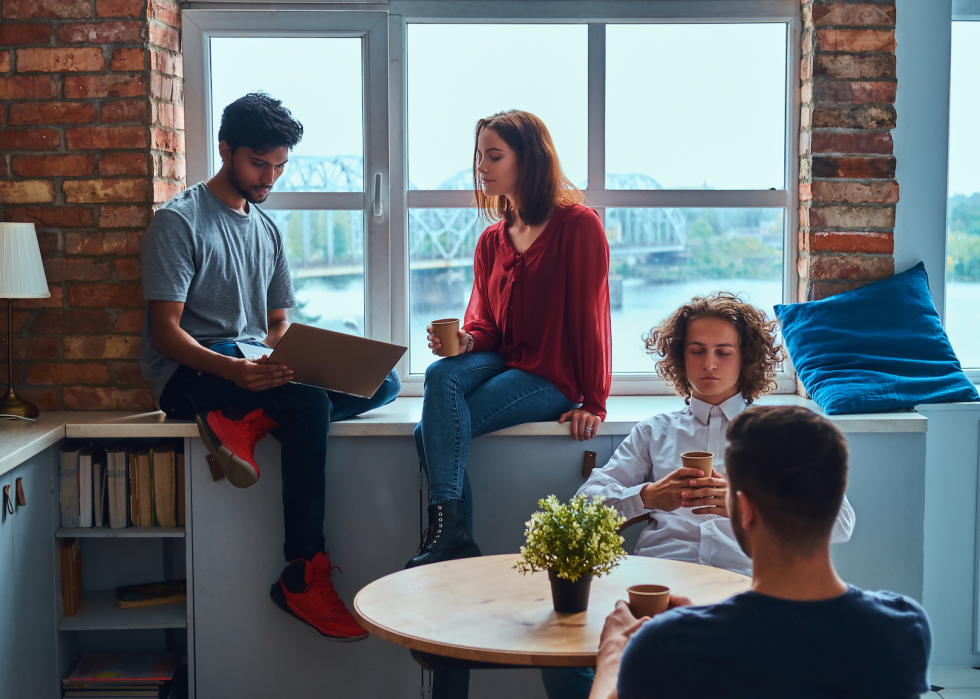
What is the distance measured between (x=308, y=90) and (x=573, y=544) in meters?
2.03

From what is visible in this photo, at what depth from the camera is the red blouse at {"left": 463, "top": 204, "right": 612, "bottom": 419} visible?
2.38 meters

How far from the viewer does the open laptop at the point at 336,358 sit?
2.16 m

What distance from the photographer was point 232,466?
2.22 meters

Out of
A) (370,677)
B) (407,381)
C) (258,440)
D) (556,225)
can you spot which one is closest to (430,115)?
(556,225)

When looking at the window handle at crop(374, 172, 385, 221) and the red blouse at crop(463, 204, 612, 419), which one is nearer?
the red blouse at crop(463, 204, 612, 419)

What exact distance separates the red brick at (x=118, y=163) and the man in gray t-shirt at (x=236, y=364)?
1.02 feet

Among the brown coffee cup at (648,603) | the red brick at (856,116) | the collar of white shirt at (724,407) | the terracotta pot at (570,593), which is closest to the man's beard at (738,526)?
the brown coffee cup at (648,603)

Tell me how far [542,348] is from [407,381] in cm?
68

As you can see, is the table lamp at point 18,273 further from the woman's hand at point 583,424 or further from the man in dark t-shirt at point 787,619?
the man in dark t-shirt at point 787,619

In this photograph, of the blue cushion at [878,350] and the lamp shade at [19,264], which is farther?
the blue cushion at [878,350]

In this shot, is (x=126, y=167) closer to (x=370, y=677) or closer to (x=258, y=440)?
(x=258, y=440)

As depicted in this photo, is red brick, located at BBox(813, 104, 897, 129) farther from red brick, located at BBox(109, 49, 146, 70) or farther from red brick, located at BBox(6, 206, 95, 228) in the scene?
red brick, located at BBox(6, 206, 95, 228)

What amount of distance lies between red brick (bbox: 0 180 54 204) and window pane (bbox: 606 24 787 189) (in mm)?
1795

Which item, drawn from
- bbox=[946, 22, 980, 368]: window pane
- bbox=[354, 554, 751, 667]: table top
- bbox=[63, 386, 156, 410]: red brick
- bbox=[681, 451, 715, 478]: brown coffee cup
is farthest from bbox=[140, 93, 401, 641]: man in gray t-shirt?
bbox=[946, 22, 980, 368]: window pane
